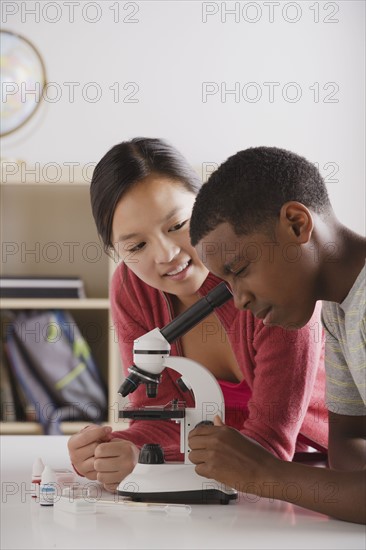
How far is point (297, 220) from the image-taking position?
1141 mm

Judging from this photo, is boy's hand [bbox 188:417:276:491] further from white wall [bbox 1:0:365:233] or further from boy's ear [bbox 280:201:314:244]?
white wall [bbox 1:0:365:233]

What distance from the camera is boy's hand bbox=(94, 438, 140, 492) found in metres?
1.28

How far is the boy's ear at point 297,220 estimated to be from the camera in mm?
1134

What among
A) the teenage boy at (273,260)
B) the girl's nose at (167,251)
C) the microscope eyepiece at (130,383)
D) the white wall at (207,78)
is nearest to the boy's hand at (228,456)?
the teenage boy at (273,260)

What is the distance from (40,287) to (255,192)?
219 centimetres

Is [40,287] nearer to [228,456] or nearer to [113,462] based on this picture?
[113,462]

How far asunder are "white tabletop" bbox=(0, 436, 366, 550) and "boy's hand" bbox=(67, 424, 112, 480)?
0.14m

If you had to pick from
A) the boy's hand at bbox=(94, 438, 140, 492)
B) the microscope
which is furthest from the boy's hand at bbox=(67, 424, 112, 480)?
the microscope

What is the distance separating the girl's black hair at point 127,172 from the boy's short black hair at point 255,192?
37 centimetres

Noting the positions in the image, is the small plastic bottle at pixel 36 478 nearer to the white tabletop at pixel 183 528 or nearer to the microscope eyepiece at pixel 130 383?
the white tabletop at pixel 183 528

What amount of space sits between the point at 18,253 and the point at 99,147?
0.59 m

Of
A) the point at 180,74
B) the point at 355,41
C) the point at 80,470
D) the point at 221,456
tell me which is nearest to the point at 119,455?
the point at 80,470

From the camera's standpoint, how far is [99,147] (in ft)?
11.9

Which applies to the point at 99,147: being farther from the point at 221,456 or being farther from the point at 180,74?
the point at 221,456
